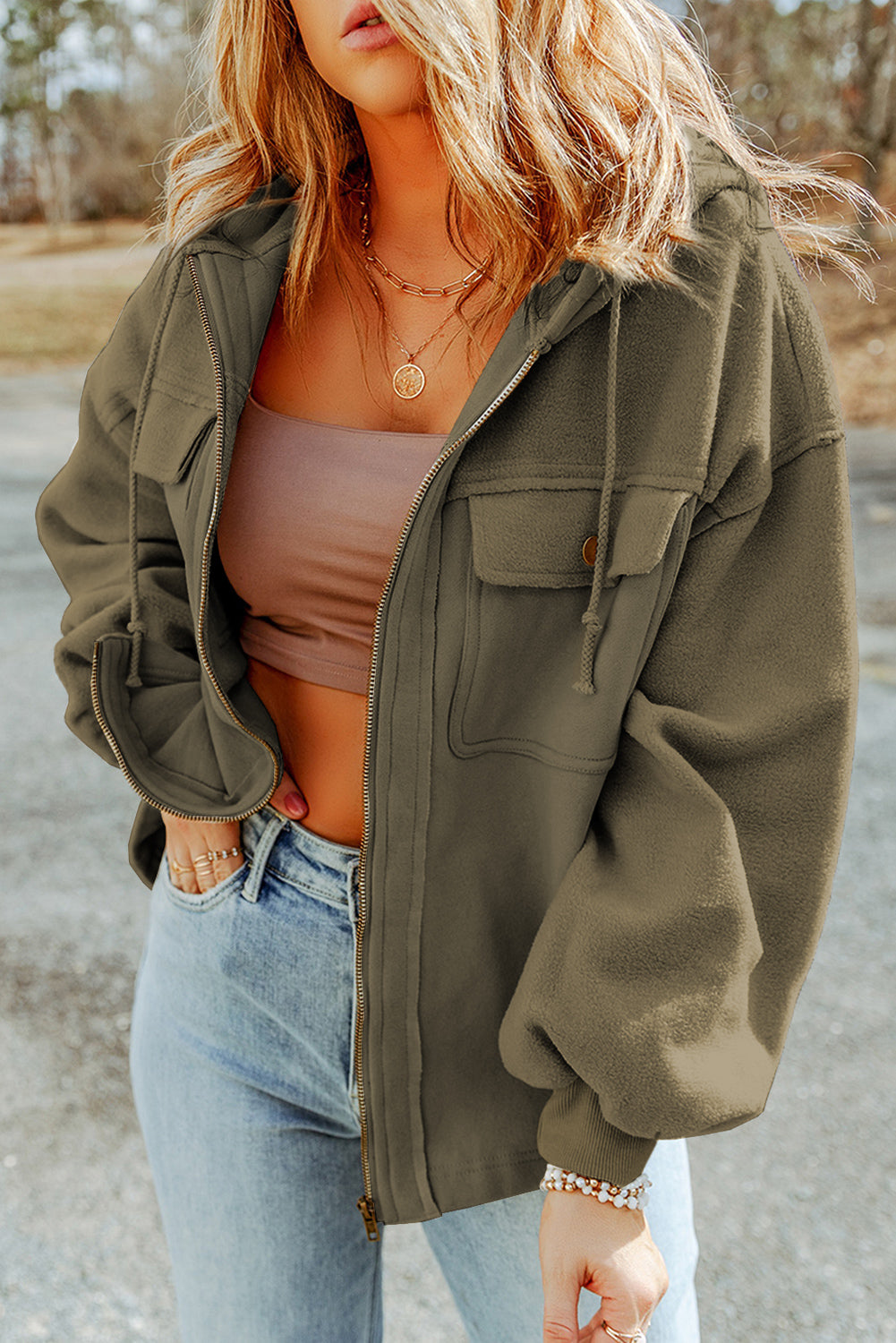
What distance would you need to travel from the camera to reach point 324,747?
1.38 m

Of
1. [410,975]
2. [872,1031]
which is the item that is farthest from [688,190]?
[872,1031]

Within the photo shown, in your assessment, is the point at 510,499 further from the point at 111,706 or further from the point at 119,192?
the point at 119,192

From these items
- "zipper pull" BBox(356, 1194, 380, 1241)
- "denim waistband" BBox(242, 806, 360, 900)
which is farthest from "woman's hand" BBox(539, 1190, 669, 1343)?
A: "denim waistband" BBox(242, 806, 360, 900)

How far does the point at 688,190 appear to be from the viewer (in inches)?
44.5

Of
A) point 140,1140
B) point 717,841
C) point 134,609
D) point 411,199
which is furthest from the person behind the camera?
point 140,1140

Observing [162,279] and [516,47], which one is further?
[162,279]

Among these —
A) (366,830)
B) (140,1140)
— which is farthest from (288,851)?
(140,1140)

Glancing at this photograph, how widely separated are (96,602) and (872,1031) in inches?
92.9

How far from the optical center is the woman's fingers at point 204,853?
4.56 ft

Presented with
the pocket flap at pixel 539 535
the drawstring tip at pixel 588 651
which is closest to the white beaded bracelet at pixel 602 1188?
the drawstring tip at pixel 588 651

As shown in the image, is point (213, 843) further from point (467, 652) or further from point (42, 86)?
point (42, 86)

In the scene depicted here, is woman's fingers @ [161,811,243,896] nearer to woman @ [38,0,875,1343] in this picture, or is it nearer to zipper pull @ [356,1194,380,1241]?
woman @ [38,0,875,1343]

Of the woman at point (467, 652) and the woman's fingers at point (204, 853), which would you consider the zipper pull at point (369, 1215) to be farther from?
the woman's fingers at point (204, 853)

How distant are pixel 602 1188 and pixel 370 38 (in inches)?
47.6
